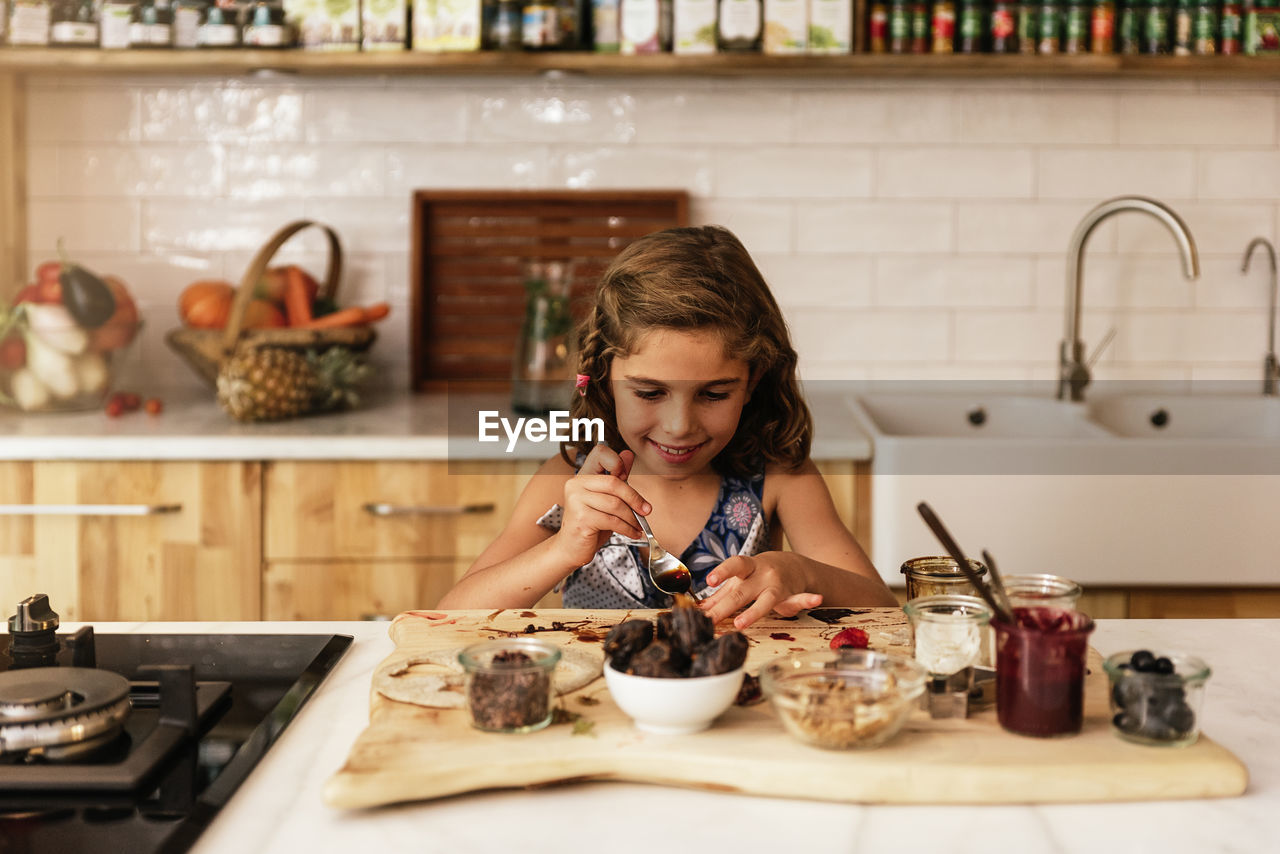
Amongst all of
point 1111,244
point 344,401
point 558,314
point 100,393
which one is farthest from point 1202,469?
point 100,393

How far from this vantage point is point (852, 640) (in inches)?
45.5

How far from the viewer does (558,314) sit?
2451mm

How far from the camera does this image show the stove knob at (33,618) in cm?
110

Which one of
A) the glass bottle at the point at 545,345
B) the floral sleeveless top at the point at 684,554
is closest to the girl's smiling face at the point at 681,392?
the floral sleeveless top at the point at 684,554

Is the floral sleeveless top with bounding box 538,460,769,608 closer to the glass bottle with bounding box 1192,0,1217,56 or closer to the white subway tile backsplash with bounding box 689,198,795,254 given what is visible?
the white subway tile backsplash with bounding box 689,198,795,254

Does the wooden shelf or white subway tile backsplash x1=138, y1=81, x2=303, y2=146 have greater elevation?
the wooden shelf

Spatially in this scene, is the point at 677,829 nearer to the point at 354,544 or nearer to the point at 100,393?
the point at 354,544

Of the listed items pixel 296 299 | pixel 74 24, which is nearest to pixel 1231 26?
pixel 296 299

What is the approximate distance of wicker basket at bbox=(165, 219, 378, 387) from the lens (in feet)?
8.04

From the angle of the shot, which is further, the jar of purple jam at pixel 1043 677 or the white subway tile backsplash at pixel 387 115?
the white subway tile backsplash at pixel 387 115

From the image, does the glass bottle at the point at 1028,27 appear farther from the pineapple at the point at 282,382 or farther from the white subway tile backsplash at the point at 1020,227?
the pineapple at the point at 282,382

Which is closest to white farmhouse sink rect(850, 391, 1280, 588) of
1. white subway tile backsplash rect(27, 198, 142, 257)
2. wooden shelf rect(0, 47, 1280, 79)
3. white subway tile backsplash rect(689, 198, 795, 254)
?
white subway tile backsplash rect(689, 198, 795, 254)

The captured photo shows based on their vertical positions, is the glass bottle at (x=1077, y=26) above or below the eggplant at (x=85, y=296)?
above

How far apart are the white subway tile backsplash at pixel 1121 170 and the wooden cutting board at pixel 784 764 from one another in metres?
2.02
